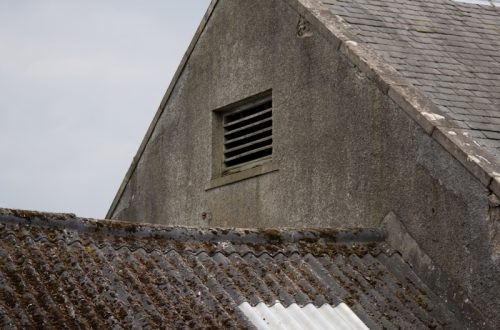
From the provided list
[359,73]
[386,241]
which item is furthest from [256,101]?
[386,241]

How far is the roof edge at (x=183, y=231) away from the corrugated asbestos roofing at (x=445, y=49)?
152 centimetres

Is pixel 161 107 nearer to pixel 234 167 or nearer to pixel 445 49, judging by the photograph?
pixel 234 167

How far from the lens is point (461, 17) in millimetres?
12727

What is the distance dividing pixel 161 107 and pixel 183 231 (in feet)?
18.6

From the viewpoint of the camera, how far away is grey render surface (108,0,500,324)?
8781mm

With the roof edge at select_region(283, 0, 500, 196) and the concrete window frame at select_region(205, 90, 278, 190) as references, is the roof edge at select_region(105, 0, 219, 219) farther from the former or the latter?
the roof edge at select_region(283, 0, 500, 196)

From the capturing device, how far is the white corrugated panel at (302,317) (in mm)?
7625

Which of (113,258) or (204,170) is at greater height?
(204,170)

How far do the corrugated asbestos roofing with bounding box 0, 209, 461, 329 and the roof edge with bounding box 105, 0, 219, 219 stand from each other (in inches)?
189

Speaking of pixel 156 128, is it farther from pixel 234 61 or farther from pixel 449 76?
pixel 449 76

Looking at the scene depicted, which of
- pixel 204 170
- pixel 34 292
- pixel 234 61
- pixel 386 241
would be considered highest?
pixel 234 61

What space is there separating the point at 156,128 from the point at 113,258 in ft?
20.8

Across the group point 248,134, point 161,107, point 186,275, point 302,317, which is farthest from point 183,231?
point 161,107

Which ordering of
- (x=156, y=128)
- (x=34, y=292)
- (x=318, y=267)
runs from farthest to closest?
(x=156, y=128) < (x=318, y=267) < (x=34, y=292)
